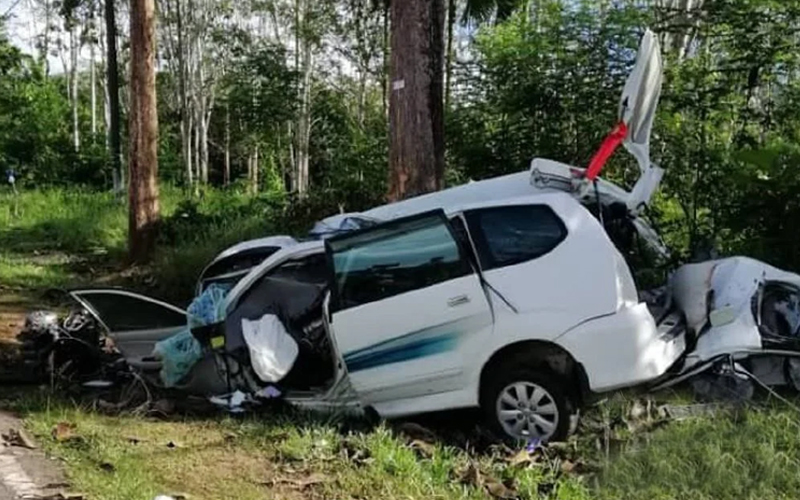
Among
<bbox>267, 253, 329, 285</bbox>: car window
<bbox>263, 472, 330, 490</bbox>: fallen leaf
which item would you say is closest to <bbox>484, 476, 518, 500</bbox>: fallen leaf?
<bbox>263, 472, 330, 490</bbox>: fallen leaf

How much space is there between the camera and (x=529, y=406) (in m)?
5.82

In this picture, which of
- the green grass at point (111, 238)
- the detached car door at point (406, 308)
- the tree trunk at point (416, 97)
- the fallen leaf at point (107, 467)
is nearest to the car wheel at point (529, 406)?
the detached car door at point (406, 308)

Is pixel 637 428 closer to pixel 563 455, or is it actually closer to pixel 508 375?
pixel 563 455

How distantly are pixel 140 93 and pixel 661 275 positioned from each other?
9.59 metres

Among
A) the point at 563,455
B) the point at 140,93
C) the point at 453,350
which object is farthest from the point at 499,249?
the point at 140,93

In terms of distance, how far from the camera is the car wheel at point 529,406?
5758mm

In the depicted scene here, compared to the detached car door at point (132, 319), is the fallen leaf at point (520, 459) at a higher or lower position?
lower

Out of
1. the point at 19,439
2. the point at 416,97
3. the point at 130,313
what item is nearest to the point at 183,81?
the point at 416,97

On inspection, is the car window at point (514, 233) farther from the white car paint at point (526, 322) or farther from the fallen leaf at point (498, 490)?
the fallen leaf at point (498, 490)

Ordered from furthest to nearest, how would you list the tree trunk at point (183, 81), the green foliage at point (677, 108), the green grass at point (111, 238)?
the tree trunk at point (183, 81)
the green grass at point (111, 238)
the green foliage at point (677, 108)

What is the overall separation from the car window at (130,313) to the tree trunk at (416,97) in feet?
9.09

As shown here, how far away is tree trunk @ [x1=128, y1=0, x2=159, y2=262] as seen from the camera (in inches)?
547

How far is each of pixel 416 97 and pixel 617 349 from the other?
4498 mm

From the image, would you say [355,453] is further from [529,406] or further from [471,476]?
[529,406]
